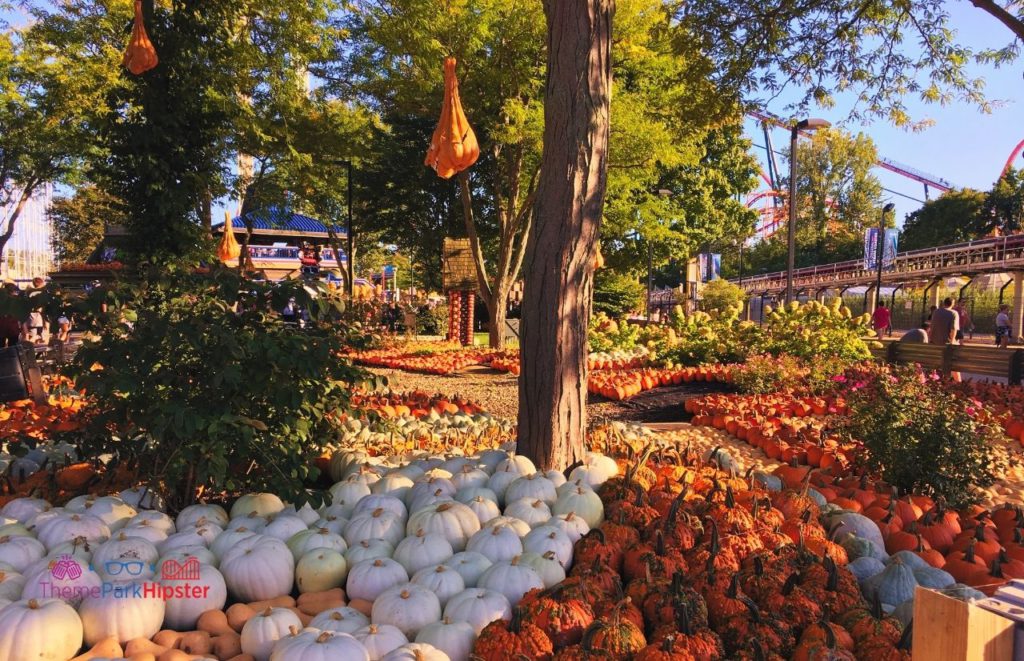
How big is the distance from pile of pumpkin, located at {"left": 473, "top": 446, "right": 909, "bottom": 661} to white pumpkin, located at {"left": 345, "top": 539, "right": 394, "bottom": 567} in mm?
773


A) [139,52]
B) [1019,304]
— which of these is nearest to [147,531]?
[139,52]

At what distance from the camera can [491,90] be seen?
15.2 m

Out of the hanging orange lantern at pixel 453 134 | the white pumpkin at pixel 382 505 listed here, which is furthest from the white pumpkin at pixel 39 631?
the hanging orange lantern at pixel 453 134

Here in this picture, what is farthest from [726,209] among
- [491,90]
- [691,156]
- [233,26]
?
[233,26]

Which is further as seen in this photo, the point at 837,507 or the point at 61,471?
the point at 61,471

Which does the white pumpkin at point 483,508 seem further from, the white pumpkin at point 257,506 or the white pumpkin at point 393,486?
the white pumpkin at point 257,506

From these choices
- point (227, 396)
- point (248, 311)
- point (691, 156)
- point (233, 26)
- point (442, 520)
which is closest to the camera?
point (442, 520)

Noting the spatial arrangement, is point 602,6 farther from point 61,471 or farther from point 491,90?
point 491,90

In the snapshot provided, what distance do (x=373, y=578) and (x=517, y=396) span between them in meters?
7.44

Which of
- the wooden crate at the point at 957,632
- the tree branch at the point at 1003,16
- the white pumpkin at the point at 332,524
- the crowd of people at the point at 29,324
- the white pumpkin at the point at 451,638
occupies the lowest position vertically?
the white pumpkin at the point at 451,638

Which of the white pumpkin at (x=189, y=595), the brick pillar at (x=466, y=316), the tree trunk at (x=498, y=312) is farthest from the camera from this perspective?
the brick pillar at (x=466, y=316)

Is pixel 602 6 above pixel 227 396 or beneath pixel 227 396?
above

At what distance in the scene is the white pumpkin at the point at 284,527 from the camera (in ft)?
10.6

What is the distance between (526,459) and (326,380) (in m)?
1.25
